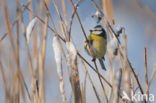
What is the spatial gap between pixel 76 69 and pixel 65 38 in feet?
0.32

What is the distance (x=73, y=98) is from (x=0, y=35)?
258 millimetres

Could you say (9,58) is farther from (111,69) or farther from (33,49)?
(111,69)

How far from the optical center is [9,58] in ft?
1.45

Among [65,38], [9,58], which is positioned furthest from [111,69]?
[9,58]

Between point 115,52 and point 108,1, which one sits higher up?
point 108,1

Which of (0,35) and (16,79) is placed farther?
(0,35)

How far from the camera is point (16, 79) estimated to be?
45 centimetres

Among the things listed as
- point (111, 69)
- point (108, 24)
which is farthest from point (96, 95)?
point (108, 24)

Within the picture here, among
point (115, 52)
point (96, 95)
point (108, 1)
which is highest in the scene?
point (108, 1)

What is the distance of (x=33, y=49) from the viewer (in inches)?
20.8

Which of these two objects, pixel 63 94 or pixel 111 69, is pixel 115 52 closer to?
pixel 111 69

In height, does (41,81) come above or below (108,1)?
below

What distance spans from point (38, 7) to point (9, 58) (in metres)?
0.16

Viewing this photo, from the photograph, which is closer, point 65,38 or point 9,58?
point 9,58
